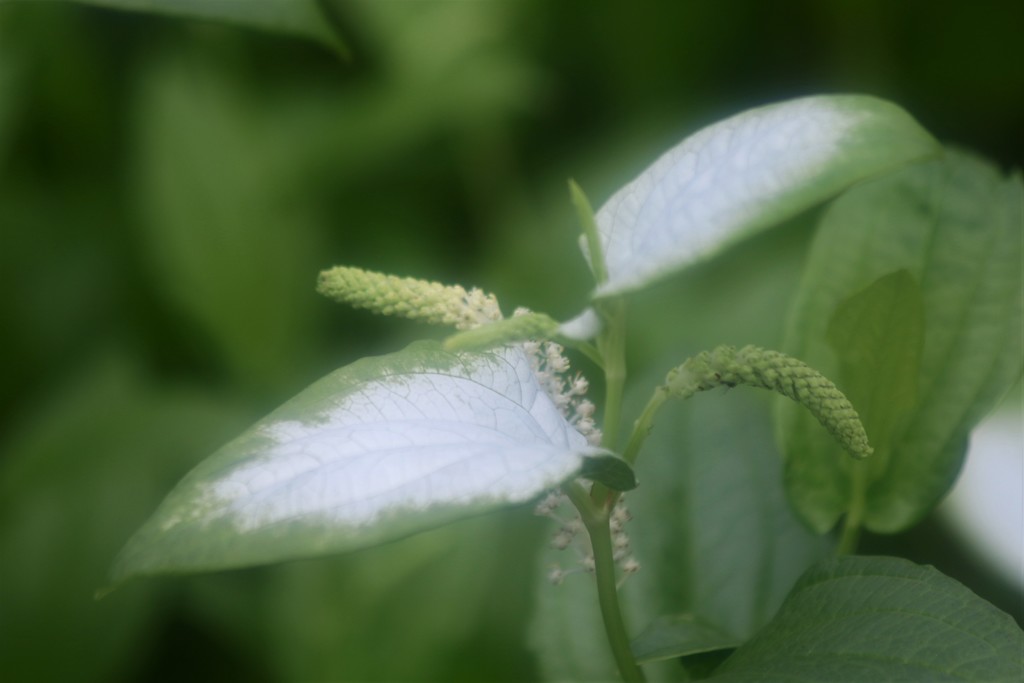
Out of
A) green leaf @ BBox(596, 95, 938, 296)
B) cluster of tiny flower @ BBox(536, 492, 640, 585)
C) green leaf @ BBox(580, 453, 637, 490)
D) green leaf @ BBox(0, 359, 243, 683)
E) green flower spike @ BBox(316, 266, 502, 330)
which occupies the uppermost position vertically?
green leaf @ BBox(596, 95, 938, 296)

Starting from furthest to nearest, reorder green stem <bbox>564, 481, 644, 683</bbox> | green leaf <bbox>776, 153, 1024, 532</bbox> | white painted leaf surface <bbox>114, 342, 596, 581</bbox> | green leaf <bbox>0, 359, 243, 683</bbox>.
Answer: green leaf <bbox>0, 359, 243, 683</bbox>
green leaf <bbox>776, 153, 1024, 532</bbox>
green stem <bbox>564, 481, 644, 683</bbox>
white painted leaf surface <bbox>114, 342, 596, 581</bbox>

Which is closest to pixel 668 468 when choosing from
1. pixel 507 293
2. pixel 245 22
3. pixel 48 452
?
pixel 245 22

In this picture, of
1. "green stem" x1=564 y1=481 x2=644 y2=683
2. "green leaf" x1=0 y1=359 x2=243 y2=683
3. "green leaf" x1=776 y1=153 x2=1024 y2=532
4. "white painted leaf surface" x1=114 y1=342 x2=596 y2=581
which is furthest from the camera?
"green leaf" x1=0 y1=359 x2=243 y2=683

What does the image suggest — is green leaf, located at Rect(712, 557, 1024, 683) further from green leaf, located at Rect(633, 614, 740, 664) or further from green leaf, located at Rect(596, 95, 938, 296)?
green leaf, located at Rect(596, 95, 938, 296)

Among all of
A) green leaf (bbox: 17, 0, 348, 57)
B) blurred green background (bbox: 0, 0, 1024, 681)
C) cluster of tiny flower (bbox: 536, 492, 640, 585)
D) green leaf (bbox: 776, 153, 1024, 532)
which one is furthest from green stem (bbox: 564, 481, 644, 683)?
blurred green background (bbox: 0, 0, 1024, 681)

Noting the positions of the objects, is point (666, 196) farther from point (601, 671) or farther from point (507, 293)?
point (507, 293)

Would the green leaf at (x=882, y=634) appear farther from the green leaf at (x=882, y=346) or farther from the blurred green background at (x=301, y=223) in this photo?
the blurred green background at (x=301, y=223)
